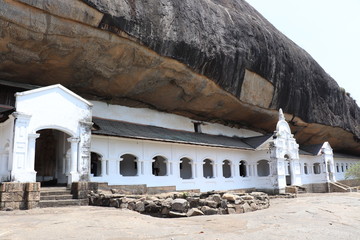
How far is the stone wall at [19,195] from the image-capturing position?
1058 cm

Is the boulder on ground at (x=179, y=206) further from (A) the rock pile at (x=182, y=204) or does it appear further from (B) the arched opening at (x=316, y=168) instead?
(B) the arched opening at (x=316, y=168)

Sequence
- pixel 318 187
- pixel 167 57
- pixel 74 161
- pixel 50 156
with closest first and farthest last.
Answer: pixel 74 161 < pixel 50 156 < pixel 167 57 < pixel 318 187

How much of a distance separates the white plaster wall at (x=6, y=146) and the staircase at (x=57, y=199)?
1.44m

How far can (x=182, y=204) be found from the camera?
10305mm

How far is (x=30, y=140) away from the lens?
12258 millimetres

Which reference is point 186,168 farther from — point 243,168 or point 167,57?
point 167,57

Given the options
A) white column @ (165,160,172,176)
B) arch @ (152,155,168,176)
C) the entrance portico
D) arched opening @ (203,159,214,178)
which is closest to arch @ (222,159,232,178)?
arched opening @ (203,159,214,178)

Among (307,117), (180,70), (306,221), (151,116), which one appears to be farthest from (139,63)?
(307,117)

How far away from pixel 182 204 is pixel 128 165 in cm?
1038

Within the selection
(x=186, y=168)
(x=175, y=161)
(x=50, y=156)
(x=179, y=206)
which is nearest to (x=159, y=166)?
(x=175, y=161)

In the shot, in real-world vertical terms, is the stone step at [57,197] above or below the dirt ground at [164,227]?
above

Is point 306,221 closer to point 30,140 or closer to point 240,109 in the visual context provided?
point 30,140

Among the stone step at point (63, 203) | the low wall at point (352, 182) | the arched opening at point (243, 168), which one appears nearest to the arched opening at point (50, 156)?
the stone step at point (63, 203)

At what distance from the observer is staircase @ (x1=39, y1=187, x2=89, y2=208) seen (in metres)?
11.4
